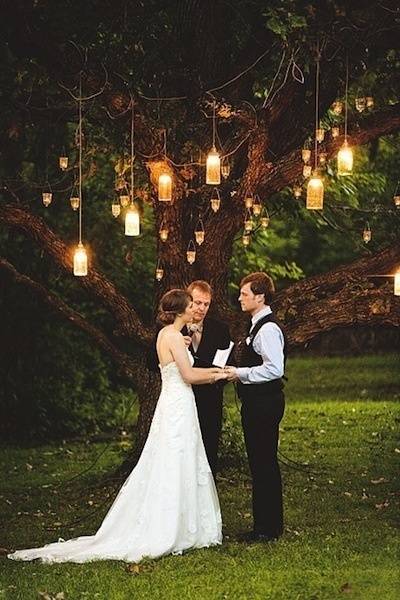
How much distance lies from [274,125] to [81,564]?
4.83 metres

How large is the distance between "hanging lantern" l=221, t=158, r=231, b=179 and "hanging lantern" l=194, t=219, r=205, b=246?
0.57m

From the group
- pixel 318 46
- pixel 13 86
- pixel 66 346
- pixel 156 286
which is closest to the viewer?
pixel 318 46

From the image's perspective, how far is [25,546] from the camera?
34.1ft

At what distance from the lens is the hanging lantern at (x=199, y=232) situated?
12.7 m

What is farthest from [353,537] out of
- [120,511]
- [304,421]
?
[304,421]

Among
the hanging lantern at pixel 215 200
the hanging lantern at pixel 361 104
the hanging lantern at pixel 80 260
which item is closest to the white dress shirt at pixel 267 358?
the hanging lantern at pixel 80 260

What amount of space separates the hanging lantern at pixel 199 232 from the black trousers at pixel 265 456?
312cm

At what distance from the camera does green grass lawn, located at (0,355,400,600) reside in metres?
8.53

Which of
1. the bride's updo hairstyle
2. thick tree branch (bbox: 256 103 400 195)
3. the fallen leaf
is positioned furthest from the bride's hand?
thick tree branch (bbox: 256 103 400 195)

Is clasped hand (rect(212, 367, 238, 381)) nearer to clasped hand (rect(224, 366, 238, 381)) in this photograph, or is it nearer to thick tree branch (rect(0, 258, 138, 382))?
clasped hand (rect(224, 366, 238, 381))

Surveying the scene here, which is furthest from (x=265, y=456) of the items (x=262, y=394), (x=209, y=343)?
(x=209, y=343)

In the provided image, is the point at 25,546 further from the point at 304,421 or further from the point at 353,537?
the point at 304,421

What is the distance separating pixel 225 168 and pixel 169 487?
11.5 ft

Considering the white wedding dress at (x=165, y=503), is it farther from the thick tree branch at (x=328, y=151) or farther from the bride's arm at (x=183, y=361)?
the thick tree branch at (x=328, y=151)
